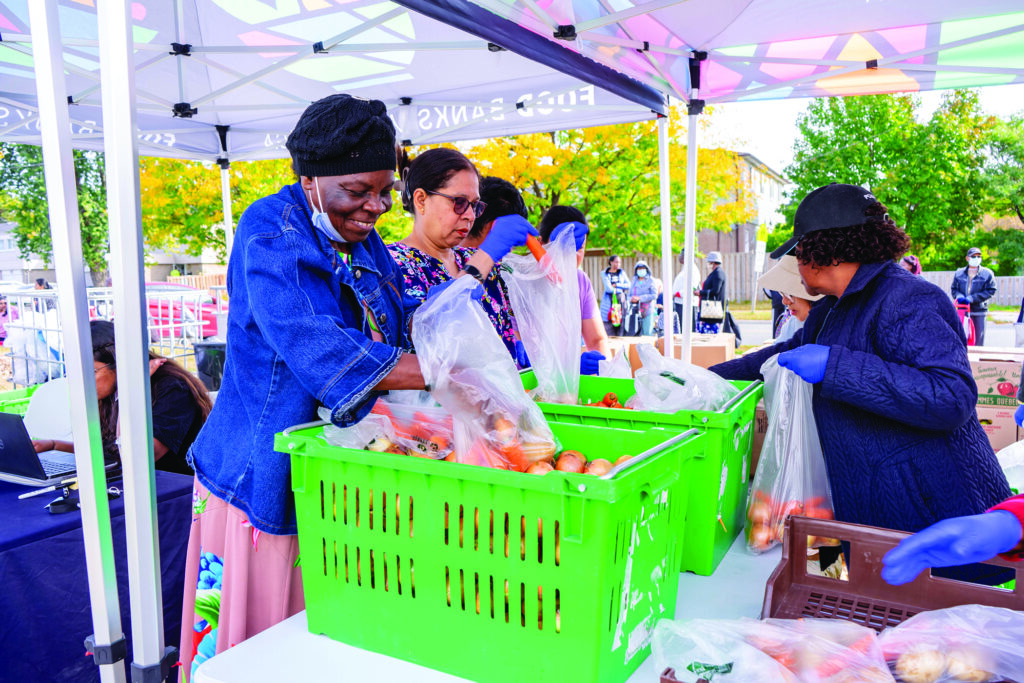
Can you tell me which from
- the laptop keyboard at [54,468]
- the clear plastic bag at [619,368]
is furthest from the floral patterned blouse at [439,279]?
the laptop keyboard at [54,468]

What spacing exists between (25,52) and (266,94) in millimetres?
1798

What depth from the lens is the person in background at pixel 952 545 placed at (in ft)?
3.69

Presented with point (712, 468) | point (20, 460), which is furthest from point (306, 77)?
point (712, 468)

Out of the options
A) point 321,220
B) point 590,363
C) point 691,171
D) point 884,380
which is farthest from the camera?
point 691,171

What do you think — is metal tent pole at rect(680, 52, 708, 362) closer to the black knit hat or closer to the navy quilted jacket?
the navy quilted jacket

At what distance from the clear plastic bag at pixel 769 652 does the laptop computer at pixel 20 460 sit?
2214 millimetres

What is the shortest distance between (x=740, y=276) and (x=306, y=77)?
913 inches

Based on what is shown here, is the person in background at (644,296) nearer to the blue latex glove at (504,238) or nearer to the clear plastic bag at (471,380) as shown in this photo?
the blue latex glove at (504,238)

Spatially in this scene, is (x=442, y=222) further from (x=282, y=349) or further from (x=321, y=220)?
(x=282, y=349)

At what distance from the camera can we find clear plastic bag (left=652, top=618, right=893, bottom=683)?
957 mm

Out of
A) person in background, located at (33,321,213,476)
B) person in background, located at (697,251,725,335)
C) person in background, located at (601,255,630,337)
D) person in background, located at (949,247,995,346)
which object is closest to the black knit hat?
person in background, located at (33,321,213,476)

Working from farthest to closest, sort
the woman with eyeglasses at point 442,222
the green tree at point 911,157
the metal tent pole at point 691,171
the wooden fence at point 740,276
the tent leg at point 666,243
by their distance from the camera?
the wooden fence at point 740,276
the green tree at point 911,157
the tent leg at point 666,243
the metal tent pole at point 691,171
the woman with eyeglasses at point 442,222

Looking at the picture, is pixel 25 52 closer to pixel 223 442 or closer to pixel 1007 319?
pixel 223 442

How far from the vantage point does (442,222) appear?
2115 millimetres
